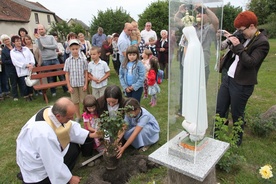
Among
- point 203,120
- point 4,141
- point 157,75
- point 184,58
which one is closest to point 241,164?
point 203,120

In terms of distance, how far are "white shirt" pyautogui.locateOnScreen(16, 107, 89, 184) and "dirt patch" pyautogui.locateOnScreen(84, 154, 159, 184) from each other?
0.34 meters

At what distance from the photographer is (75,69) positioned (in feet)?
15.1

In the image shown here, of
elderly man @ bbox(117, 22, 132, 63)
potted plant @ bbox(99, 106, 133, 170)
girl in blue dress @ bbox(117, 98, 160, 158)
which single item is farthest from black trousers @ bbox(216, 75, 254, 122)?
elderly man @ bbox(117, 22, 132, 63)

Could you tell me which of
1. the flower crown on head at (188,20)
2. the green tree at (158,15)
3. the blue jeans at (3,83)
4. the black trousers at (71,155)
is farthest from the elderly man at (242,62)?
the green tree at (158,15)

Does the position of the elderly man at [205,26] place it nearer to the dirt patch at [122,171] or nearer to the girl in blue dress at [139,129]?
the girl in blue dress at [139,129]

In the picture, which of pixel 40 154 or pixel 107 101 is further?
pixel 107 101

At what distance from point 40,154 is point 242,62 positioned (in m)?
2.55

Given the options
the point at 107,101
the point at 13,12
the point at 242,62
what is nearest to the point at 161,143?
the point at 107,101

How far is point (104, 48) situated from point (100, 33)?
1152 mm

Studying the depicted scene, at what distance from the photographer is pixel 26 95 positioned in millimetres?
6582

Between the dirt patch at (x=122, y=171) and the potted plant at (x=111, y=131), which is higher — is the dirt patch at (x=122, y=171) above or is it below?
below

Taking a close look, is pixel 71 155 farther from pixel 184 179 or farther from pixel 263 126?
pixel 263 126

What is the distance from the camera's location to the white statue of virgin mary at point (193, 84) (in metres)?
1.90

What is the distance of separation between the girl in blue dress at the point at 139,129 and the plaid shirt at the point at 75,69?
5.24ft
